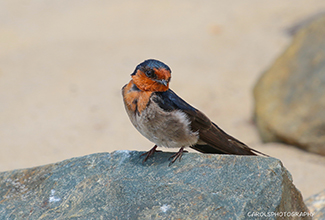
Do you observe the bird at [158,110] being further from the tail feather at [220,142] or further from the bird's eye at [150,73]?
the tail feather at [220,142]

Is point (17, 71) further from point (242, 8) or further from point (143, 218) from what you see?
point (143, 218)

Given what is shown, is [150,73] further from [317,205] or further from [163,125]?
[317,205]

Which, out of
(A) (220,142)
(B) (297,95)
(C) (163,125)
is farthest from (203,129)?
(B) (297,95)

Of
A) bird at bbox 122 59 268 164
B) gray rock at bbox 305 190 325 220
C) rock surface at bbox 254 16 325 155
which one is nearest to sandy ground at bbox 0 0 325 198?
rock surface at bbox 254 16 325 155

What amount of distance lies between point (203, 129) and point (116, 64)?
247 inches

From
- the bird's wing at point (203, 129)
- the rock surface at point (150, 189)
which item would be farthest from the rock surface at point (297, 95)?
the rock surface at point (150, 189)

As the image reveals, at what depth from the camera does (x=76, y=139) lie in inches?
303

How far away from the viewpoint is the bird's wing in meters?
3.48

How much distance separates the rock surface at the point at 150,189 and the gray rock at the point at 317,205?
30.9 inches

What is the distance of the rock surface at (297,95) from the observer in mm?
6352

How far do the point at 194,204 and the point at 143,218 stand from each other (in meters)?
0.36

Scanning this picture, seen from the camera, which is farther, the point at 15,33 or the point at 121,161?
the point at 15,33

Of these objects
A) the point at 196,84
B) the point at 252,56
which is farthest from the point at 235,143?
the point at 252,56

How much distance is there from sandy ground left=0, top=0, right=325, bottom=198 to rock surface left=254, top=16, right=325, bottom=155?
264mm
